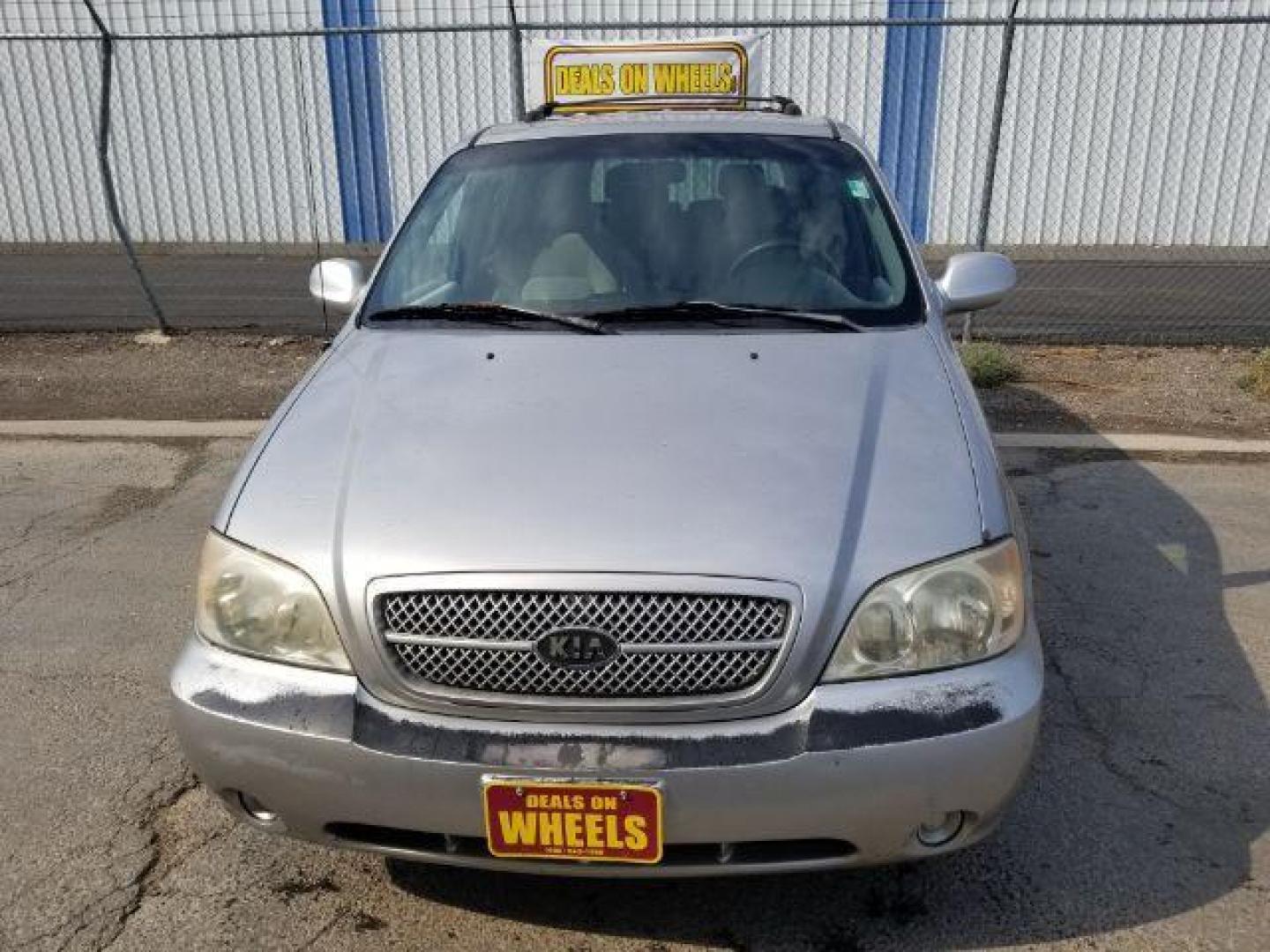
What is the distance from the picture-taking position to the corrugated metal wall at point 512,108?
12688mm

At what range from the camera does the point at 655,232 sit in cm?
355

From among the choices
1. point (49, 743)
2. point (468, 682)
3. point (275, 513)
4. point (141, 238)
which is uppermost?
point (275, 513)

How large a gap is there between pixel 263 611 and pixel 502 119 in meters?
11.5

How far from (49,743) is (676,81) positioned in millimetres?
5872

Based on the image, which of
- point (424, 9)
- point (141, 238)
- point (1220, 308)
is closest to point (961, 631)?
point (1220, 308)

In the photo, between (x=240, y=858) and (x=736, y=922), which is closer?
(x=736, y=922)

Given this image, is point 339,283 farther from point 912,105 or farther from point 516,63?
point 912,105

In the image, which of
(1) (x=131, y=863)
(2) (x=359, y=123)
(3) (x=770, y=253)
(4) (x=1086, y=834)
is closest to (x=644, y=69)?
(3) (x=770, y=253)

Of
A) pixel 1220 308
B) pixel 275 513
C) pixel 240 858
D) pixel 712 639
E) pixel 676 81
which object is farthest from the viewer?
pixel 1220 308

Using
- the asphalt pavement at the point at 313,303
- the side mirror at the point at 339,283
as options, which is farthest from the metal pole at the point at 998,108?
the side mirror at the point at 339,283

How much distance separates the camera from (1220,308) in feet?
29.8

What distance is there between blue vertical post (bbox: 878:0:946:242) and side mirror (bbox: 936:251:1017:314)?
31.9ft

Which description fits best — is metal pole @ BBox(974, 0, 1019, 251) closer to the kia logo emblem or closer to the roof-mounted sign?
the roof-mounted sign

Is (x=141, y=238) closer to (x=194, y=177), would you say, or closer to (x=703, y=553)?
(x=194, y=177)
